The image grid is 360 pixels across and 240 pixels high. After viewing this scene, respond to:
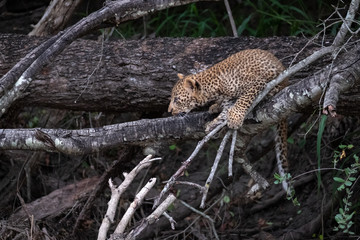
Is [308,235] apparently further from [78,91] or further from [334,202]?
[78,91]

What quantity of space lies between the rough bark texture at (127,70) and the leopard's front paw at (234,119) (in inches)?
39.9

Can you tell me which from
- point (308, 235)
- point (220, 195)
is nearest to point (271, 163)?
point (220, 195)

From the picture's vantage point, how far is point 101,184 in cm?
587

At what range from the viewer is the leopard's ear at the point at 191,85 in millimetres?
4953

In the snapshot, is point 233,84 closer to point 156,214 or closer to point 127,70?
point 127,70

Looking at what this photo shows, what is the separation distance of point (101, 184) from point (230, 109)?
188 centimetres

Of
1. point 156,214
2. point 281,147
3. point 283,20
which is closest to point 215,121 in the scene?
point 281,147

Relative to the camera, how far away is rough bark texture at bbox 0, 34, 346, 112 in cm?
529

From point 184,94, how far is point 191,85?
95 millimetres

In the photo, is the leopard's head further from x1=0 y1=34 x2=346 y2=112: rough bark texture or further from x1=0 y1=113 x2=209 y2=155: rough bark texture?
x1=0 y1=113 x2=209 y2=155: rough bark texture

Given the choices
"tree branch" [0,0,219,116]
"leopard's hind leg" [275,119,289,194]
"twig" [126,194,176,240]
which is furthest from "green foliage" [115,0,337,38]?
"twig" [126,194,176,240]

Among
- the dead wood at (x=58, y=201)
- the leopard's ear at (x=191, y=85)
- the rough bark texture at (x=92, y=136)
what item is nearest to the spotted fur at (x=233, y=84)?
the leopard's ear at (x=191, y=85)

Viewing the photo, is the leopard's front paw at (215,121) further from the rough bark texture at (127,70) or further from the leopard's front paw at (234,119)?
the rough bark texture at (127,70)

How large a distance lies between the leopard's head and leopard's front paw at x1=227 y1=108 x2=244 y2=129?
610 mm
